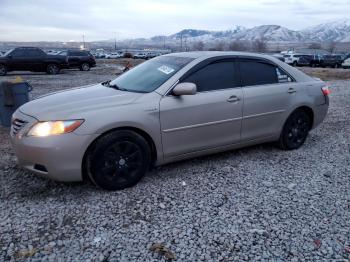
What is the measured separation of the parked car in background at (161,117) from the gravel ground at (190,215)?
0.32m

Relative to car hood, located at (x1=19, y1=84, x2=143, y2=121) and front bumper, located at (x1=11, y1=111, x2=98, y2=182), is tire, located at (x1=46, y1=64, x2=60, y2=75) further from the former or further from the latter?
front bumper, located at (x1=11, y1=111, x2=98, y2=182)

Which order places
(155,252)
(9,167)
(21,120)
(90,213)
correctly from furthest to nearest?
1. (9,167)
2. (21,120)
3. (90,213)
4. (155,252)

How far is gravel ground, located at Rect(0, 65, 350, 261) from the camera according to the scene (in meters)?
2.74

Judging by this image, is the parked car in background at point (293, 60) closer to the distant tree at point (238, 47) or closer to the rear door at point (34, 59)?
the rear door at point (34, 59)

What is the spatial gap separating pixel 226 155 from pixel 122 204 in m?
2.07

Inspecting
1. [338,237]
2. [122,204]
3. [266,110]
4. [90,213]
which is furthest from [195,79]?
[338,237]

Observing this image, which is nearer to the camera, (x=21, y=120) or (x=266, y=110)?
(x=21, y=120)

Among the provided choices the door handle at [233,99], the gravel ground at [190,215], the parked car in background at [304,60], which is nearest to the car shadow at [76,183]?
the gravel ground at [190,215]

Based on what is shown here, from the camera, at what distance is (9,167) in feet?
14.4

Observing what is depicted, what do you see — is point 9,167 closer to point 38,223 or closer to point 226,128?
point 38,223

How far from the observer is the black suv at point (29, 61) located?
18.2 meters

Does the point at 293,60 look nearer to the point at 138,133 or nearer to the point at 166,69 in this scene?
the point at 166,69

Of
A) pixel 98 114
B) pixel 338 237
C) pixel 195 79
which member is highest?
pixel 195 79

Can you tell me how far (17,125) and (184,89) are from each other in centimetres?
195
